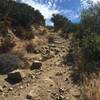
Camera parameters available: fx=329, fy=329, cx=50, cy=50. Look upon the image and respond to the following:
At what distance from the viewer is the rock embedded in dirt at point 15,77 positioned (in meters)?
14.0

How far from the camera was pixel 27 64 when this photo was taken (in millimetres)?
16359

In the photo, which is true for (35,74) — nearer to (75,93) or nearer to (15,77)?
(15,77)

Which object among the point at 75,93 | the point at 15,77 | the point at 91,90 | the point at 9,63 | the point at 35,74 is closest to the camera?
the point at 91,90

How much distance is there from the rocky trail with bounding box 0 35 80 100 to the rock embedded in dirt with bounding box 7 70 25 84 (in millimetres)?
186

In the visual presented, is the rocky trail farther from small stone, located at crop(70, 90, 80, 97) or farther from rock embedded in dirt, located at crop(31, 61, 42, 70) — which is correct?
rock embedded in dirt, located at crop(31, 61, 42, 70)

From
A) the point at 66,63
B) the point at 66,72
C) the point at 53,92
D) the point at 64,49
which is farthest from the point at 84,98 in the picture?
the point at 64,49

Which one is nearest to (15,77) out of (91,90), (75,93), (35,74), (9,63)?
(35,74)

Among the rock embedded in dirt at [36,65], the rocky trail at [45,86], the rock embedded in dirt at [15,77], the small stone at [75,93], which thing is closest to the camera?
the small stone at [75,93]

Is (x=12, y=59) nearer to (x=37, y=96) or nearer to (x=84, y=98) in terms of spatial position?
(x=37, y=96)

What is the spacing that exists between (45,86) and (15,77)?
6.22 ft

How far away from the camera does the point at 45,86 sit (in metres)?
12.8

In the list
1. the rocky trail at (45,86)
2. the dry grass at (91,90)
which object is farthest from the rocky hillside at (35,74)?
the dry grass at (91,90)

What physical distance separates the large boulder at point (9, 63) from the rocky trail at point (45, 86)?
656 mm

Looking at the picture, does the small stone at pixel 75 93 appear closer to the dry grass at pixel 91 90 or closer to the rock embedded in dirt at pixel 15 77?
the dry grass at pixel 91 90
